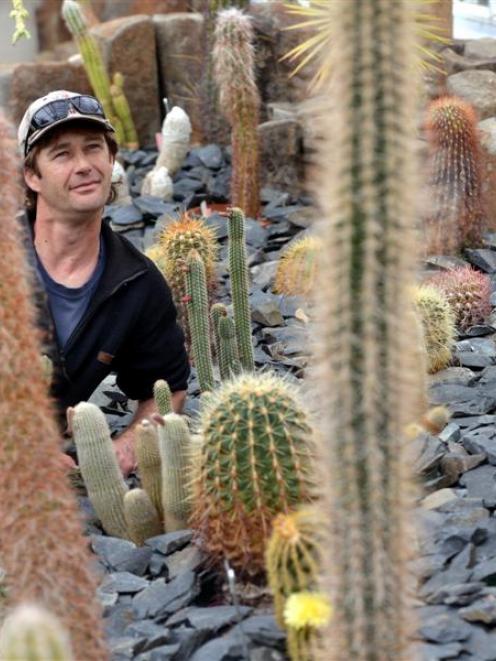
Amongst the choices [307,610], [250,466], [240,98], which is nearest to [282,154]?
[240,98]

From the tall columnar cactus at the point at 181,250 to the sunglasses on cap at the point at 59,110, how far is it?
3.23ft

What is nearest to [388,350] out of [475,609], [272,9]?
[475,609]

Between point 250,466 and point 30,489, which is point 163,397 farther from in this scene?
point 30,489

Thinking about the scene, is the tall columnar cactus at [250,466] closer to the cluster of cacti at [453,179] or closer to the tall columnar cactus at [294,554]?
the tall columnar cactus at [294,554]

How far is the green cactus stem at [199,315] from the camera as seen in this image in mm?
4098

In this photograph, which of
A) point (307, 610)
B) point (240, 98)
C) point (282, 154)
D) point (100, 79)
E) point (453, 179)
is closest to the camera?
point (307, 610)

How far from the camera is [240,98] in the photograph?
6.67 metres

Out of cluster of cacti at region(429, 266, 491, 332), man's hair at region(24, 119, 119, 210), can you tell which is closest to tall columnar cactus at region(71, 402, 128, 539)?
man's hair at region(24, 119, 119, 210)

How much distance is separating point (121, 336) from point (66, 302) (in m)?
0.21

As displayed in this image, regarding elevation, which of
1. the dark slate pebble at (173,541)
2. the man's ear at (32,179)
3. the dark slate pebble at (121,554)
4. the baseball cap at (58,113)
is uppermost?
the baseball cap at (58,113)

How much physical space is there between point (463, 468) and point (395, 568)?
138 cm

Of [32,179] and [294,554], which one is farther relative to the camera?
[32,179]

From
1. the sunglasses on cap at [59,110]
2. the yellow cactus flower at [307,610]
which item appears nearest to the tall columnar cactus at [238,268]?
the sunglasses on cap at [59,110]

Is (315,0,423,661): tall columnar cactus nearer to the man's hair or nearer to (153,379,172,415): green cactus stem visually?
(153,379,172,415): green cactus stem
